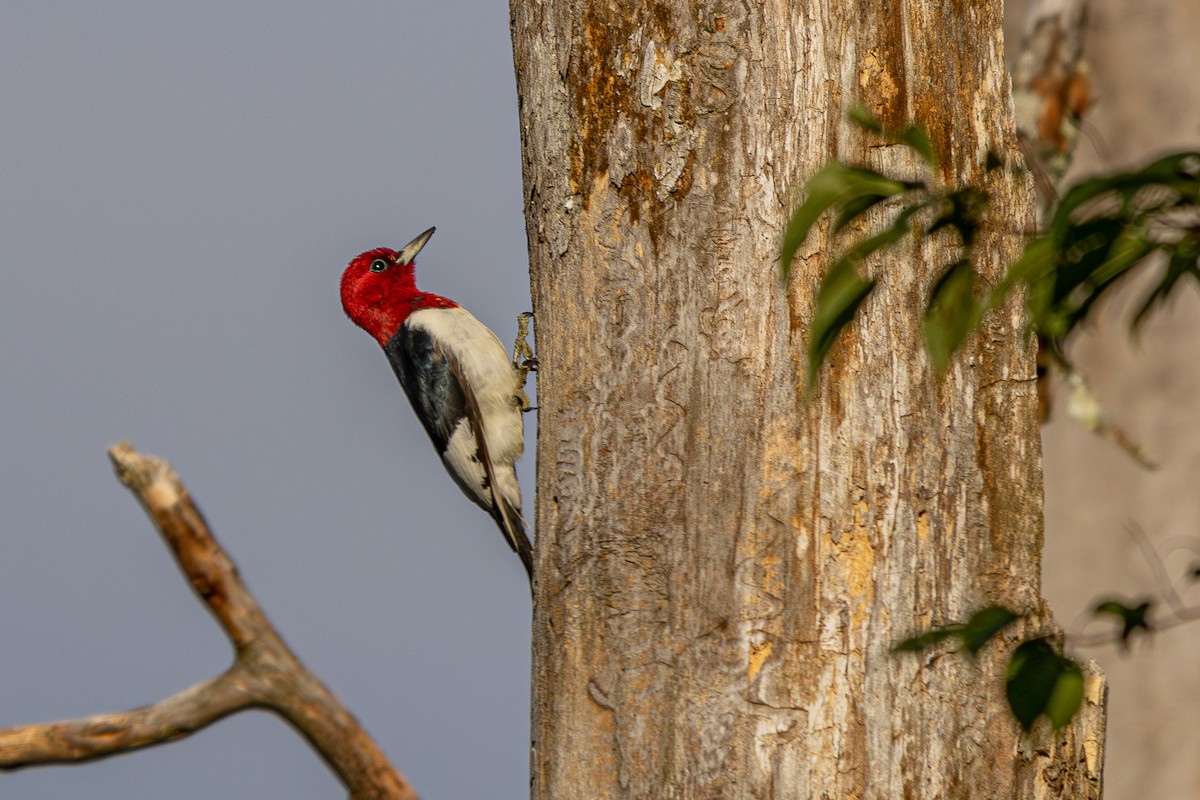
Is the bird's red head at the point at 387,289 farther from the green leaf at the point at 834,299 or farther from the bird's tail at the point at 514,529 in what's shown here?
the green leaf at the point at 834,299

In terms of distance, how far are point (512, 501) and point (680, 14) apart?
3.18 m

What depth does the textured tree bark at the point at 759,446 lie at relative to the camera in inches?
94.2

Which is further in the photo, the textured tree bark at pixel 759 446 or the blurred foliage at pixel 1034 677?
the textured tree bark at pixel 759 446

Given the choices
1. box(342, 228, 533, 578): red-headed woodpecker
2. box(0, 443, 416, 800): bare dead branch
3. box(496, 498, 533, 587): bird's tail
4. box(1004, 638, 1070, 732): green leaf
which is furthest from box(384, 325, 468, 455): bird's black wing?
box(1004, 638, 1070, 732): green leaf

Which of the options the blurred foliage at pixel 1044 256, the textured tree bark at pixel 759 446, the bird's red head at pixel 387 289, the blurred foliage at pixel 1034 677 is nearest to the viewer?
the blurred foliage at pixel 1044 256

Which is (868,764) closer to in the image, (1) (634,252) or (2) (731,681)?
(2) (731,681)

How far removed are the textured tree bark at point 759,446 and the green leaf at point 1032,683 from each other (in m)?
1.12

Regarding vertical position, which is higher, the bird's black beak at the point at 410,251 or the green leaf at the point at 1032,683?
the bird's black beak at the point at 410,251

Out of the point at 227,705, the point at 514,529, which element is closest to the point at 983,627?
the point at 227,705

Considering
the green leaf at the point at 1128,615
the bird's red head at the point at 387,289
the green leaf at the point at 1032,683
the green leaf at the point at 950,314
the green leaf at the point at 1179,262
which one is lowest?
the green leaf at the point at 1032,683

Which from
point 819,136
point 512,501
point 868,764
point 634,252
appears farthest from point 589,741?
point 512,501

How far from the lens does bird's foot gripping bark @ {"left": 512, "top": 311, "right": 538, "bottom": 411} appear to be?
512 cm

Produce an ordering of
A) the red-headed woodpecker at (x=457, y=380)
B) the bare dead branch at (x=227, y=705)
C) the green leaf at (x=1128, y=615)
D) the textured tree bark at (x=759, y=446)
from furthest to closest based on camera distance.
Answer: the red-headed woodpecker at (x=457, y=380)
the textured tree bark at (x=759, y=446)
the bare dead branch at (x=227, y=705)
the green leaf at (x=1128, y=615)

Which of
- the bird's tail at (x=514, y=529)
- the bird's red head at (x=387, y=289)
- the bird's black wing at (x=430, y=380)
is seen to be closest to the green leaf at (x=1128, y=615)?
the bird's tail at (x=514, y=529)
